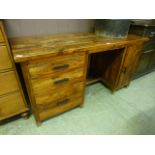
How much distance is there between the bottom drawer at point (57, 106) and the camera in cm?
116

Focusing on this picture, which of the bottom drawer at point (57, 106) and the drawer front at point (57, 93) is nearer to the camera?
the drawer front at point (57, 93)

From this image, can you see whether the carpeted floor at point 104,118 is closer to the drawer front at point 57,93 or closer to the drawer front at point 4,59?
the drawer front at point 57,93

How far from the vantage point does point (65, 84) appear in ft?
3.70

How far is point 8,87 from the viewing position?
102cm

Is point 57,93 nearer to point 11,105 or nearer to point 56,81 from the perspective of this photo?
point 56,81

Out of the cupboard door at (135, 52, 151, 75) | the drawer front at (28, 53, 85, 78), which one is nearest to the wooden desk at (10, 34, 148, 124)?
the drawer front at (28, 53, 85, 78)

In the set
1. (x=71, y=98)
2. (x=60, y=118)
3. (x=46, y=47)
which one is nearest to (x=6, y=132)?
(x=60, y=118)

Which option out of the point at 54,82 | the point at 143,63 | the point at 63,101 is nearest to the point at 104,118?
the point at 63,101

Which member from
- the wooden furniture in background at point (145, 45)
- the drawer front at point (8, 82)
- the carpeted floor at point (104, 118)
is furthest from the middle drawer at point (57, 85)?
the wooden furniture in background at point (145, 45)

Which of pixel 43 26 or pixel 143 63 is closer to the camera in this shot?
pixel 43 26

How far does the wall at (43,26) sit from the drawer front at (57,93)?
678 millimetres

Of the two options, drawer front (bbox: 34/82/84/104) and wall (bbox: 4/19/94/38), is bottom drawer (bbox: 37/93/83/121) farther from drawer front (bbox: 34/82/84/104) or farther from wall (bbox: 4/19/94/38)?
wall (bbox: 4/19/94/38)

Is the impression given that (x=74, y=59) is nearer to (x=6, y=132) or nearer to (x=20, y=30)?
(x=20, y=30)

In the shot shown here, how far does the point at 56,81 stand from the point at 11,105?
0.50 m
